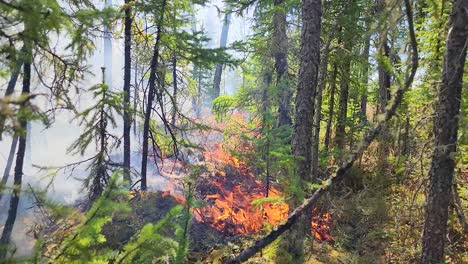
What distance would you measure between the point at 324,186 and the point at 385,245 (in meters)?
5.25

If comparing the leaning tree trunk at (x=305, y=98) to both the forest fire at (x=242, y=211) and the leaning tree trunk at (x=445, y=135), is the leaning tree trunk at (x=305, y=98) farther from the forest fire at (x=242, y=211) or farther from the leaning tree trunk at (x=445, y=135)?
the leaning tree trunk at (x=445, y=135)

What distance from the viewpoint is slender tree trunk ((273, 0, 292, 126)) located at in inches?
495

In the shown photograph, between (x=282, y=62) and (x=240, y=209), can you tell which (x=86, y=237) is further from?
(x=282, y=62)

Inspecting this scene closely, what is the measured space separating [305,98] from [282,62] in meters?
6.56

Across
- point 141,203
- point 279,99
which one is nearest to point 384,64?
point 141,203

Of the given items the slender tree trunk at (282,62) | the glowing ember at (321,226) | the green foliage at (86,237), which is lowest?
the glowing ember at (321,226)

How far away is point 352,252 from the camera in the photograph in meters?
8.46

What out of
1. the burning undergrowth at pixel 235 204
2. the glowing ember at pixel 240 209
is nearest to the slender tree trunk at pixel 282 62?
the burning undergrowth at pixel 235 204

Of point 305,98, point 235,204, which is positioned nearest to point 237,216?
point 235,204

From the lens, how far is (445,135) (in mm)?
5578

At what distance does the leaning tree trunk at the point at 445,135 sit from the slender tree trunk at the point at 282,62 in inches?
249

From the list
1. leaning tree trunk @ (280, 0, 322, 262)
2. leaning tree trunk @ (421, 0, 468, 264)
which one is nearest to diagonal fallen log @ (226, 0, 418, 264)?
leaning tree trunk @ (421, 0, 468, 264)

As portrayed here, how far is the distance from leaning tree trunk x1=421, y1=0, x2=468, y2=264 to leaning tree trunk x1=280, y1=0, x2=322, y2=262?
2.15m

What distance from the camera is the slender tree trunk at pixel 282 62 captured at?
12.6 metres
